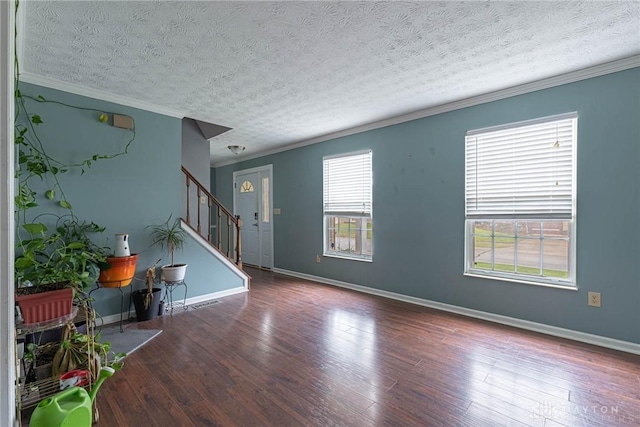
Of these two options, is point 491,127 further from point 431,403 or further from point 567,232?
point 431,403

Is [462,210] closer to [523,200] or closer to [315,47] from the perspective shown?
[523,200]

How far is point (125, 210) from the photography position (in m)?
3.36

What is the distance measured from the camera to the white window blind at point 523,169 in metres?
2.82

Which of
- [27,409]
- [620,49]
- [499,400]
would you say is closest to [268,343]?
[27,409]

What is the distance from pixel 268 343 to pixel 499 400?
1783mm

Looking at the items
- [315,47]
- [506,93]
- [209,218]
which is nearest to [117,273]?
[209,218]

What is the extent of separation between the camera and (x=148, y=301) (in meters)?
3.29

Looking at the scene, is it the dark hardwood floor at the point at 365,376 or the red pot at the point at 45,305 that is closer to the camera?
the red pot at the point at 45,305

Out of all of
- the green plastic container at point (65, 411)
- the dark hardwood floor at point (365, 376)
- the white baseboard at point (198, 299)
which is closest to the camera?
the green plastic container at point (65, 411)

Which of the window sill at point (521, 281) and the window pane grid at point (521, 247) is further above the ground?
the window pane grid at point (521, 247)

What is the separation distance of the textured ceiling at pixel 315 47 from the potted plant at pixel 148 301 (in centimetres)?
200

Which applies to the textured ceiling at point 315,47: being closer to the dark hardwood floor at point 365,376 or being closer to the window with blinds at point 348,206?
the window with blinds at point 348,206

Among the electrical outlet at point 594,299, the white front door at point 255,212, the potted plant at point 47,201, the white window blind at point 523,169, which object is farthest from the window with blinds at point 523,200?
the white front door at point 255,212

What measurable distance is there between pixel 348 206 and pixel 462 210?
171 centimetres
